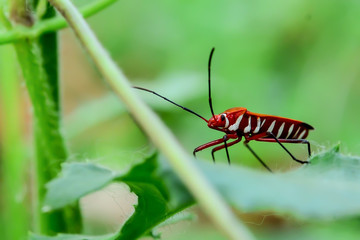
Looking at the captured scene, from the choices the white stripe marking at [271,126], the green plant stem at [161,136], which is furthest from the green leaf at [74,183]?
the white stripe marking at [271,126]

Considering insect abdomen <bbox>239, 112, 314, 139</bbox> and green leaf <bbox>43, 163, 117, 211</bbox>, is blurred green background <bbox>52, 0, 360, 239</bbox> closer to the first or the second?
insect abdomen <bbox>239, 112, 314, 139</bbox>

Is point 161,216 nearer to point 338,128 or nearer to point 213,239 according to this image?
point 213,239

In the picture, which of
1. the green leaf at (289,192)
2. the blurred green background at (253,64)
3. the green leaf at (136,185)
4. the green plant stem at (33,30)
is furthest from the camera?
the blurred green background at (253,64)

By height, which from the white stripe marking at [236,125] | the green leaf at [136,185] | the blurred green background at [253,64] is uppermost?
the green leaf at [136,185]

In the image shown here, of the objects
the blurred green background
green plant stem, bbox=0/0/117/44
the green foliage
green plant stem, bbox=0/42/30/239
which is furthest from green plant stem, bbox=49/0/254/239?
the blurred green background

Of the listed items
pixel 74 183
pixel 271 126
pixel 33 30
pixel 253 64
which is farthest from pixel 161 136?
pixel 253 64

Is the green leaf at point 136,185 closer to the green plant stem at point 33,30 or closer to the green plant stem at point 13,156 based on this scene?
the green plant stem at point 33,30

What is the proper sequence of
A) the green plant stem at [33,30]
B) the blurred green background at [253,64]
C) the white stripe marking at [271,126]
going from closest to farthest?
the green plant stem at [33,30]
the white stripe marking at [271,126]
the blurred green background at [253,64]
